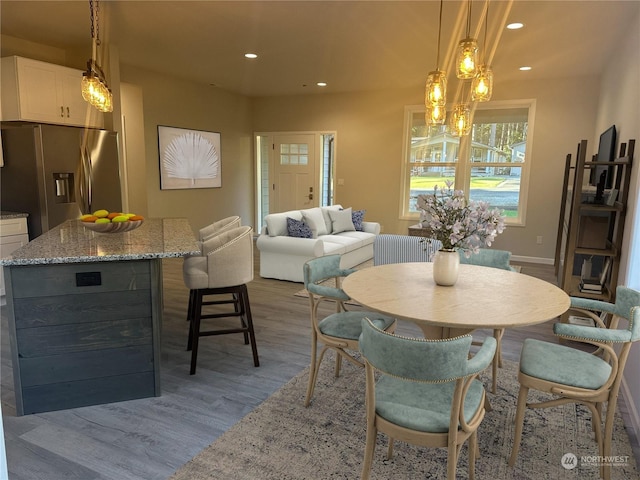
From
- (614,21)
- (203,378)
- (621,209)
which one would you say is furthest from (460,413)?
(614,21)

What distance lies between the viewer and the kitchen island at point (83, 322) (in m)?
2.34

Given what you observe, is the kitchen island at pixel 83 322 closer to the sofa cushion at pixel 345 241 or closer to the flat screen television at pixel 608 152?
the sofa cushion at pixel 345 241

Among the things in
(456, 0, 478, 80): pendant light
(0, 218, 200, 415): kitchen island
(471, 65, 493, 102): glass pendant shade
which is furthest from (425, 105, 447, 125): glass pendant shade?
(0, 218, 200, 415): kitchen island

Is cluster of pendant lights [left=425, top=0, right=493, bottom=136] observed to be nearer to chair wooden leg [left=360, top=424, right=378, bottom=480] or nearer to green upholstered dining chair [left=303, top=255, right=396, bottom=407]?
green upholstered dining chair [left=303, top=255, right=396, bottom=407]

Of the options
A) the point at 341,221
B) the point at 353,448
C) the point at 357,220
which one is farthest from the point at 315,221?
the point at 353,448

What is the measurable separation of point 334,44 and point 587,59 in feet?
10.4

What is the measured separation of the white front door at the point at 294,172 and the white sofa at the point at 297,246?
90.4 inches

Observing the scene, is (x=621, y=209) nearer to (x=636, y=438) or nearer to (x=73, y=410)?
(x=636, y=438)

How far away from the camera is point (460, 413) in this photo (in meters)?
1.54

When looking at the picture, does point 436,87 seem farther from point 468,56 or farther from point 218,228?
point 218,228

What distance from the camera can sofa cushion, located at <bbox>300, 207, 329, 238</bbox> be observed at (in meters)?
5.79

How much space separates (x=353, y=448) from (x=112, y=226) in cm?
208

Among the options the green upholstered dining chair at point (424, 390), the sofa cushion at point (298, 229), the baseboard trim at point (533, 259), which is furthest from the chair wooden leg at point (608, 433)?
the baseboard trim at point (533, 259)

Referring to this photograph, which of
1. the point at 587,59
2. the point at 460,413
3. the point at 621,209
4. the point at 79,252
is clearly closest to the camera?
the point at 460,413
